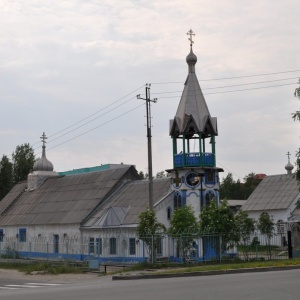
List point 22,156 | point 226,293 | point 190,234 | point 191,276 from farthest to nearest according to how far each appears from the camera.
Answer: point 22,156
point 190,234
point 191,276
point 226,293

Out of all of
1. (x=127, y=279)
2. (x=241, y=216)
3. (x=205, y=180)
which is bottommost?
(x=127, y=279)

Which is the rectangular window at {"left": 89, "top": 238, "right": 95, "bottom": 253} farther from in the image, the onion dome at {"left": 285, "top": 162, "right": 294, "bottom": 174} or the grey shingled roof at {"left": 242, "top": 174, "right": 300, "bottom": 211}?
the onion dome at {"left": 285, "top": 162, "right": 294, "bottom": 174}

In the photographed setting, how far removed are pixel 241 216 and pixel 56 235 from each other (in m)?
16.9

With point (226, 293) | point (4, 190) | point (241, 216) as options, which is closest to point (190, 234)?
point (241, 216)

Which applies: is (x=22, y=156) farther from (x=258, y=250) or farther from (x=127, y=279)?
(x=127, y=279)

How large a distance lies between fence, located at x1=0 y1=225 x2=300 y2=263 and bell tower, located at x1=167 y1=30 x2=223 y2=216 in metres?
3.66

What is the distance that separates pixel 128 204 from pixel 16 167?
44.7m

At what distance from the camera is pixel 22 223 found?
163ft

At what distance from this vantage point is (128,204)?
4188cm

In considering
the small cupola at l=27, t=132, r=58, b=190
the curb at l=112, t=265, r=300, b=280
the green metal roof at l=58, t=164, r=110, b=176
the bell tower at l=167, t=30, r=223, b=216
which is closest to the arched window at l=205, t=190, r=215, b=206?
the bell tower at l=167, t=30, r=223, b=216

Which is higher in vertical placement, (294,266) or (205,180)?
(205,180)

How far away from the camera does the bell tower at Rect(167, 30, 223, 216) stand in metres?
38.9

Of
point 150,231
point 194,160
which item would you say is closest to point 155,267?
point 150,231

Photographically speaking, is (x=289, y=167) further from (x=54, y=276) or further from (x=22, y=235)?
(x=54, y=276)
